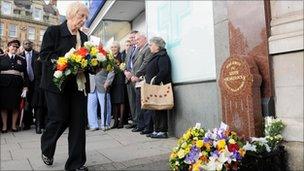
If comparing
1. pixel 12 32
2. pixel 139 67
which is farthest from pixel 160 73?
pixel 12 32

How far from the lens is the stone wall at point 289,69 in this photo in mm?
4062

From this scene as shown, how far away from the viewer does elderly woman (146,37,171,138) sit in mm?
6949

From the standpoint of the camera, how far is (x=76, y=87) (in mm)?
4641

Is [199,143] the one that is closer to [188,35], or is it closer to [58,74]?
[58,74]

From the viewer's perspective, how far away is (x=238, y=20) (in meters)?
4.82

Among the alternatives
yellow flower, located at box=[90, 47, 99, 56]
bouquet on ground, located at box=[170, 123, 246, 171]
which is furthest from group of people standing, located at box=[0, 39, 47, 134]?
bouquet on ground, located at box=[170, 123, 246, 171]

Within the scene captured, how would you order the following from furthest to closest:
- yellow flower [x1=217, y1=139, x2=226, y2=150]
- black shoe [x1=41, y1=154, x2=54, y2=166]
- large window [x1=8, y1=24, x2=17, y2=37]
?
large window [x1=8, y1=24, x2=17, y2=37], black shoe [x1=41, y1=154, x2=54, y2=166], yellow flower [x1=217, y1=139, x2=226, y2=150]

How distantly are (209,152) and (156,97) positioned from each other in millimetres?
2985

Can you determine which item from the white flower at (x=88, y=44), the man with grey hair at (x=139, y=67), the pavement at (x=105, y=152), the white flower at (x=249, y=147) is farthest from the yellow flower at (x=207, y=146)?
the man with grey hair at (x=139, y=67)

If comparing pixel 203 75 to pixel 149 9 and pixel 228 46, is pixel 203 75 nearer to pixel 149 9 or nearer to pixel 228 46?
pixel 228 46

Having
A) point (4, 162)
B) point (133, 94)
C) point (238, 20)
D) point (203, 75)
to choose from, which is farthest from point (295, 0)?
point (133, 94)

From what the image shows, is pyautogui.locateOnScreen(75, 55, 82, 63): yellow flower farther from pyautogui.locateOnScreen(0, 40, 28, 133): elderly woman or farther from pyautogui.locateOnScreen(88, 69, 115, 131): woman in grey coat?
pyautogui.locateOnScreen(0, 40, 28, 133): elderly woman

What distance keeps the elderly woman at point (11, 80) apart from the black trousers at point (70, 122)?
4724mm

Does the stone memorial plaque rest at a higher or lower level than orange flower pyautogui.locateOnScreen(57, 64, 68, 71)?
lower
